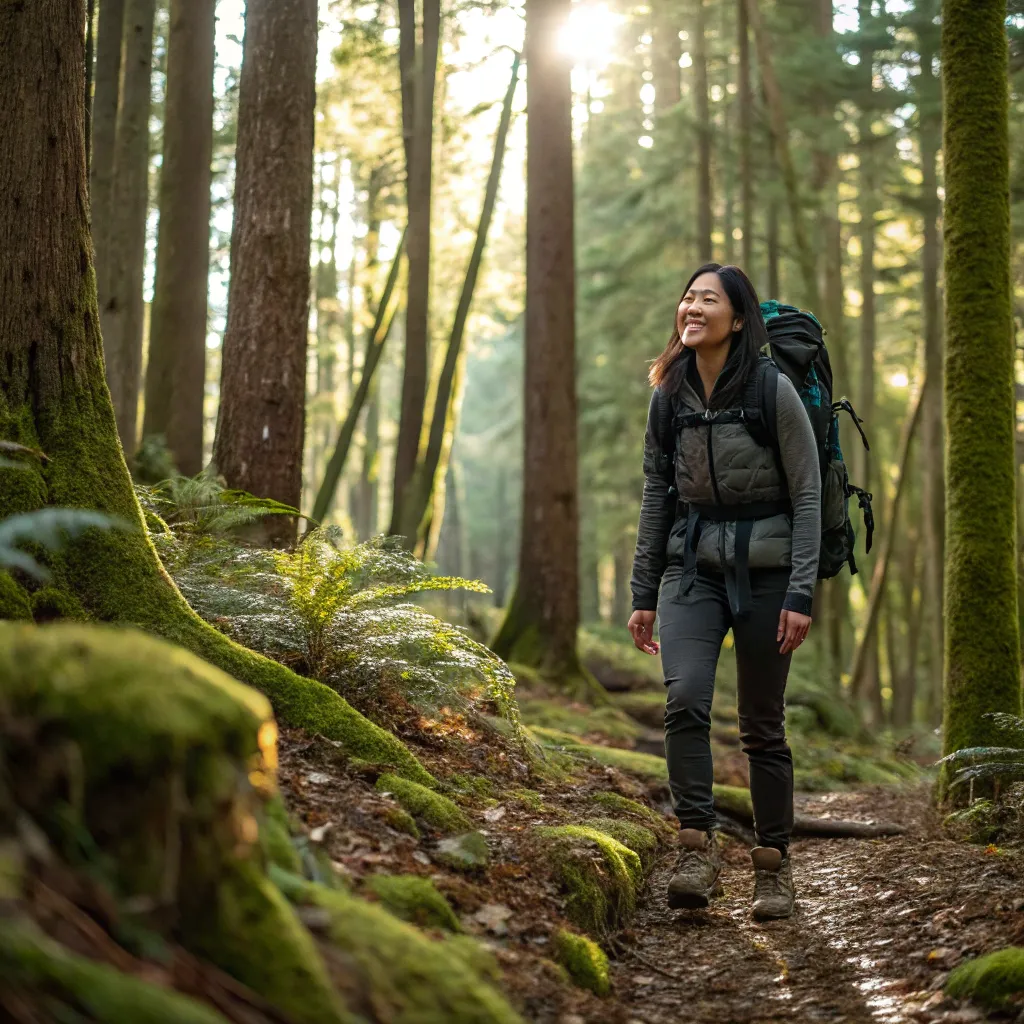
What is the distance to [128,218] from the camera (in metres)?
12.1

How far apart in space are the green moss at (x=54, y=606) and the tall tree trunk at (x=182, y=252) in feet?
26.6

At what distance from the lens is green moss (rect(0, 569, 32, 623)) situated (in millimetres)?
3732

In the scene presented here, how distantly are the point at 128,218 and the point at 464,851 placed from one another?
10.4m

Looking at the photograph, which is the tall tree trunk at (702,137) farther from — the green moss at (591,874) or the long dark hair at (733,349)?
the green moss at (591,874)

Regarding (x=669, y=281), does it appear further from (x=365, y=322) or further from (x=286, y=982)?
(x=286, y=982)

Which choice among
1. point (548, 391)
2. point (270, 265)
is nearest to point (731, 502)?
point (270, 265)

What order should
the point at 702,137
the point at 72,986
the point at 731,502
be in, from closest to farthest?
the point at 72,986, the point at 731,502, the point at 702,137

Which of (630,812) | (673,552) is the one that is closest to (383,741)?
(673,552)

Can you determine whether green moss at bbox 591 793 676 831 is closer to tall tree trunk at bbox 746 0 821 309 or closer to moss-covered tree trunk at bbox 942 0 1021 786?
moss-covered tree trunk at bbox 942 0 1021 786

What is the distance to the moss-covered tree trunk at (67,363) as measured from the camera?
4.23m

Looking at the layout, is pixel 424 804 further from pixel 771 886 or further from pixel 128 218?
pixel 128 218

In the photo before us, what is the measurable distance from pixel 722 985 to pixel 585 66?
28.1 m

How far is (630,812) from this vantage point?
19.6ft

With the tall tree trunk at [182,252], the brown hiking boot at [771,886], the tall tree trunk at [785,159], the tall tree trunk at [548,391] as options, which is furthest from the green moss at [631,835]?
the tall tree trunk at [785,159]
